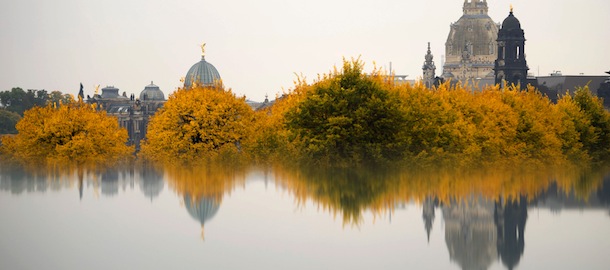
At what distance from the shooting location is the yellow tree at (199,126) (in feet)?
298

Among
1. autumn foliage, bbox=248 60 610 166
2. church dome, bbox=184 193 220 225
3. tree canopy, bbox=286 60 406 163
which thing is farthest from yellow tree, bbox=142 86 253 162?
church dome, bbox=184 193 220 225

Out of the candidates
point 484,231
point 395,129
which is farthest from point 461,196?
point 395,129

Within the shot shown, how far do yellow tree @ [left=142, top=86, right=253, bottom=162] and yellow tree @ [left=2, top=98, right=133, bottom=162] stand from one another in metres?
5.19

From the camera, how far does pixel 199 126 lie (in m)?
92.7

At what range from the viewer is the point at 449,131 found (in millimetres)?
83562

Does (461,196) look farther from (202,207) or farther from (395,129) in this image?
(395,129)

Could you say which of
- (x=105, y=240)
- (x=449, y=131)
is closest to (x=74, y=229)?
(x=105, y=240)

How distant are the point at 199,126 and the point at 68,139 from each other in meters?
14.4

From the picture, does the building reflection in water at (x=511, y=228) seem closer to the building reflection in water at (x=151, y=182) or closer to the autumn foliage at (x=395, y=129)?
the building reflection in water at (x=151, y=182)

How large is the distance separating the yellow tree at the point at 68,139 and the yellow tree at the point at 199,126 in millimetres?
5186

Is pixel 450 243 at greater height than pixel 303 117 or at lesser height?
lesser

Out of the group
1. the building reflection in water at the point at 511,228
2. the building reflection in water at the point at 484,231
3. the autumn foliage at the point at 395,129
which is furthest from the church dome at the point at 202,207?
the autumn foliage at the point at 395,129

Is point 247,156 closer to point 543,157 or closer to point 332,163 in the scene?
point 332,163

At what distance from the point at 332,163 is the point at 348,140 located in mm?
3063
